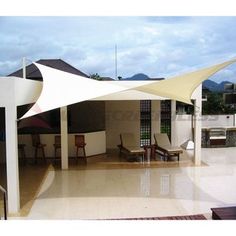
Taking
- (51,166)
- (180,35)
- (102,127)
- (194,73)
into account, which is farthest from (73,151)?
(180,35)

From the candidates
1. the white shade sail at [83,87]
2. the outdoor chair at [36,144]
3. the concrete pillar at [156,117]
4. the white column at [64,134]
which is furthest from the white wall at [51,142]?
the white shade sail at [83,87]

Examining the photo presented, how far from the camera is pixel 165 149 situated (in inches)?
565

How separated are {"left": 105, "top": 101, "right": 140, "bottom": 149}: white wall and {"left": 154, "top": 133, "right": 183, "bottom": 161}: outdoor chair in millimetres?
2476

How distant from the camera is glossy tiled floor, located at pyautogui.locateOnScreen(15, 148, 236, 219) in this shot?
8195mm

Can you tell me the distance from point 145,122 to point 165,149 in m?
3.69

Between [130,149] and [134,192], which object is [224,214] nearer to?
[134,192]

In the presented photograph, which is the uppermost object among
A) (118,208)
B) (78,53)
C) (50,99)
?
(78,53)

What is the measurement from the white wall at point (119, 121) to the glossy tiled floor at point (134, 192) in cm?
483

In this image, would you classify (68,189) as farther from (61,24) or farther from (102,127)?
(61,24)

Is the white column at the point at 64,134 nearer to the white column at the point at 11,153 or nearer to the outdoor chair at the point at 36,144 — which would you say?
the outdoor chair at the point at 36,144

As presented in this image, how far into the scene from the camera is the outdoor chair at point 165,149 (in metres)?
14.1

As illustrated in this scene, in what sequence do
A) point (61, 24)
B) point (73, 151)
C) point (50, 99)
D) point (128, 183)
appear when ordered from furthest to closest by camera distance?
point (61, 24) < point (73, 151) < point (128, 183) < point (50, 99)

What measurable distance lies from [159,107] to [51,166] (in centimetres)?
678

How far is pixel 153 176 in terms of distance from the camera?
11.8m
